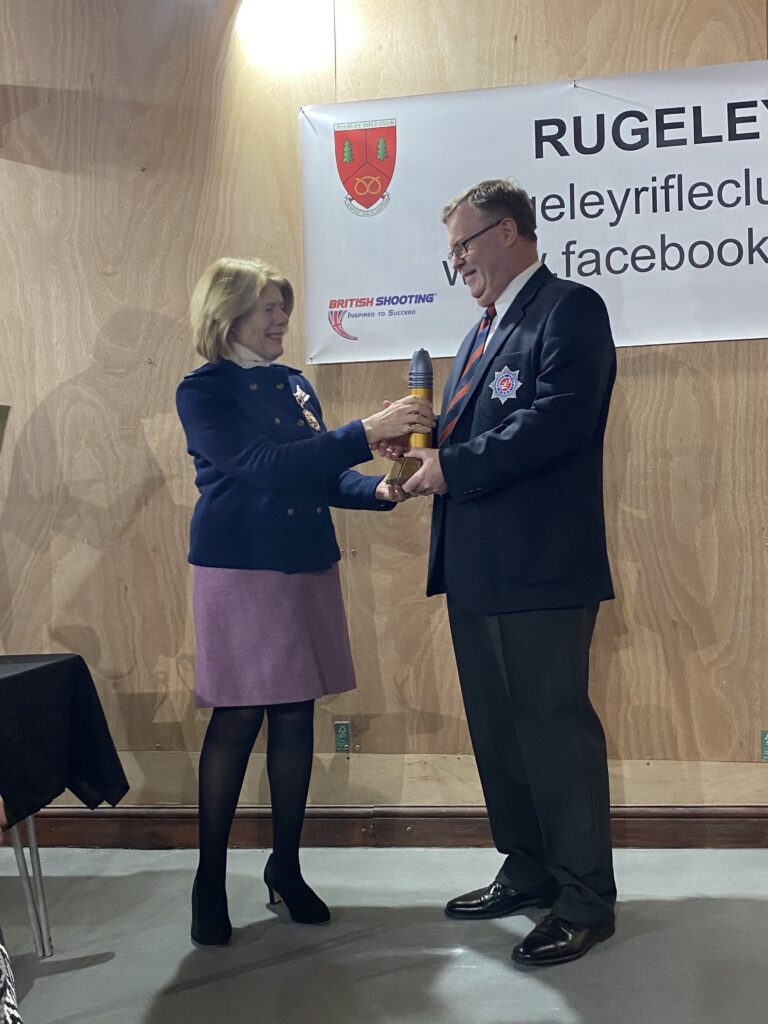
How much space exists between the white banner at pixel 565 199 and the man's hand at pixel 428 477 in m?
0.74

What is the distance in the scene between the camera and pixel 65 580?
314cm

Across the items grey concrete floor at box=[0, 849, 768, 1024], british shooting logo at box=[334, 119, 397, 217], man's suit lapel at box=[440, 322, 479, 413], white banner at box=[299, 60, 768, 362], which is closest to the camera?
grey concrete floor at box=[0, 849, 768, 1024]

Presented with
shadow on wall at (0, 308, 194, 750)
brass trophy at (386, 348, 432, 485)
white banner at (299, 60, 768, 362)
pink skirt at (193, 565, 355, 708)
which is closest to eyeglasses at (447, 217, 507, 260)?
brass trophy at (386, 348, 432, 485)

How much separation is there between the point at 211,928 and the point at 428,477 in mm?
1123

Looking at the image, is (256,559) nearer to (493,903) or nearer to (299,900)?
(299,900)

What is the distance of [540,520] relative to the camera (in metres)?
2.20

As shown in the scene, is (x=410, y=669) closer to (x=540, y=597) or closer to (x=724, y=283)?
(x=540, y=597)

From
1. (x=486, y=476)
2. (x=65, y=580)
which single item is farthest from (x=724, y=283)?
(x=65, y=580)

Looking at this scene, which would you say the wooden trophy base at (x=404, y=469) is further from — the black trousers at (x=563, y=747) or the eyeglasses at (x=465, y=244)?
the eyeglasses at (x=465, y=244)

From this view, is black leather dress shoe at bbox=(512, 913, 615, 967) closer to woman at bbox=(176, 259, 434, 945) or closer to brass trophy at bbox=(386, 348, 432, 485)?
woman at bbox=(176, 259, 434, 945)

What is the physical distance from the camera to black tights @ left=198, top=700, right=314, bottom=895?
7.61 ft

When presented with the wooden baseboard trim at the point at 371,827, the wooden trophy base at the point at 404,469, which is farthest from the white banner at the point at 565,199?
the wooden baseboard trim at the point at 371,827

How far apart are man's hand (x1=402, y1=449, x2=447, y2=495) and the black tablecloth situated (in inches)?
34.2

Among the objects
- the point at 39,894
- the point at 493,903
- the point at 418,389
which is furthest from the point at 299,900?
the point at 418,389
